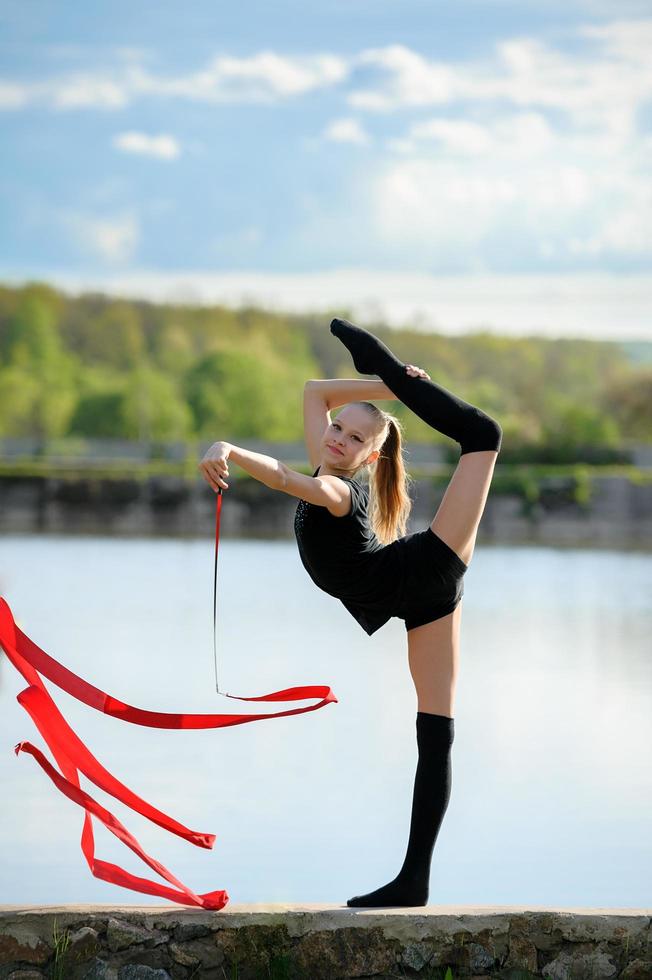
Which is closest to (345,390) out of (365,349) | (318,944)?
(365,349)

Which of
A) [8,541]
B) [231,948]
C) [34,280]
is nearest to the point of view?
[231,948]

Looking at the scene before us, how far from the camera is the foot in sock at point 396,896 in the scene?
11.6 feet

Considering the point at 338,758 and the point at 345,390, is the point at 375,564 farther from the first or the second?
the point at 338,758

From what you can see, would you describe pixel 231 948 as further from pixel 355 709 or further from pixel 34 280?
pixel 34 280

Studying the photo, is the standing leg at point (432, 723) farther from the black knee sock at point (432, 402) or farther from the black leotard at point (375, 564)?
the black knee sock at point (432, 402)

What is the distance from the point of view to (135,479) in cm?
2847

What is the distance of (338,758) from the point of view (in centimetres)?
673

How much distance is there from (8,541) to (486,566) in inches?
287

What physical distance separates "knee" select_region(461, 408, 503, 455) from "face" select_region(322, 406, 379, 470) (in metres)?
0.24

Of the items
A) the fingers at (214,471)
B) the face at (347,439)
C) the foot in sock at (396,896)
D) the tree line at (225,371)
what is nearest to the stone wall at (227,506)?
the tree line at (225,371)

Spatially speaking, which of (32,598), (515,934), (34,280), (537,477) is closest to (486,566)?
(32,598)

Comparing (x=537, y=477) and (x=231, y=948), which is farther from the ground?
(x=537, y=477)

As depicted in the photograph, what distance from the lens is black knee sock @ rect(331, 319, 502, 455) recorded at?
3.59m

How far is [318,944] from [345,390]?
136 cm
